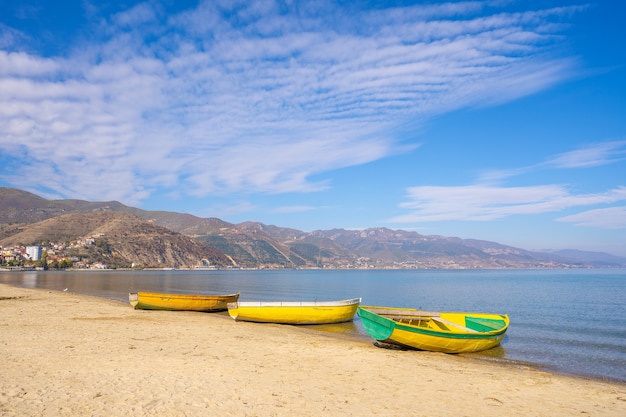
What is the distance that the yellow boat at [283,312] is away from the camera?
84.3ft

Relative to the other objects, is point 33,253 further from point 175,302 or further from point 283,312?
point 283,312

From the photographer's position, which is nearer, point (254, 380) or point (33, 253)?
point (254, 380)

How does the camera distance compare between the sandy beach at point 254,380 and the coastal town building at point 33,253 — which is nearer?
the sandy beach at point 254,380

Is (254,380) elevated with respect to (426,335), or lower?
lower

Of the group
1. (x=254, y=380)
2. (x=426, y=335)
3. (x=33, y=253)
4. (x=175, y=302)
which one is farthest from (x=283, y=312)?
(x=33, y=253)

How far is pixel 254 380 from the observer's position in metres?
11.5

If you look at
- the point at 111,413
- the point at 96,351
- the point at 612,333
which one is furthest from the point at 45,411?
the point at 612,333

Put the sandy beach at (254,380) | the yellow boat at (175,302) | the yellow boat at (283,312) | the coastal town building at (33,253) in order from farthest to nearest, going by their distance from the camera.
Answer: the coastal town building at (33,253), the yellow boat at (175,302), the yellow boat at (283,312), the sandy beach at (254,380)

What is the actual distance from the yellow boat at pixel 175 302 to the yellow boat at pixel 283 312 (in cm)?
595

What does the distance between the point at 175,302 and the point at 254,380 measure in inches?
841

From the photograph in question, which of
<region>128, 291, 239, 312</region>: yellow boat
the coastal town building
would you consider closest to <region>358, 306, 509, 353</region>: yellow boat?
<region>128, 291, 239, 312</region>: yellow boat

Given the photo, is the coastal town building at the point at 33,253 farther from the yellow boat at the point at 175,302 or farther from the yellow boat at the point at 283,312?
the yellow boat at the point at 283,312

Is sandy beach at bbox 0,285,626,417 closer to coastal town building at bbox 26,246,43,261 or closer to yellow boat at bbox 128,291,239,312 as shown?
yellow boat at bbox 128,291,239,312

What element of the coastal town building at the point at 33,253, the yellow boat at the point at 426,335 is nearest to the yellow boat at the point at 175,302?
the yellow boat at the point at 426,335
